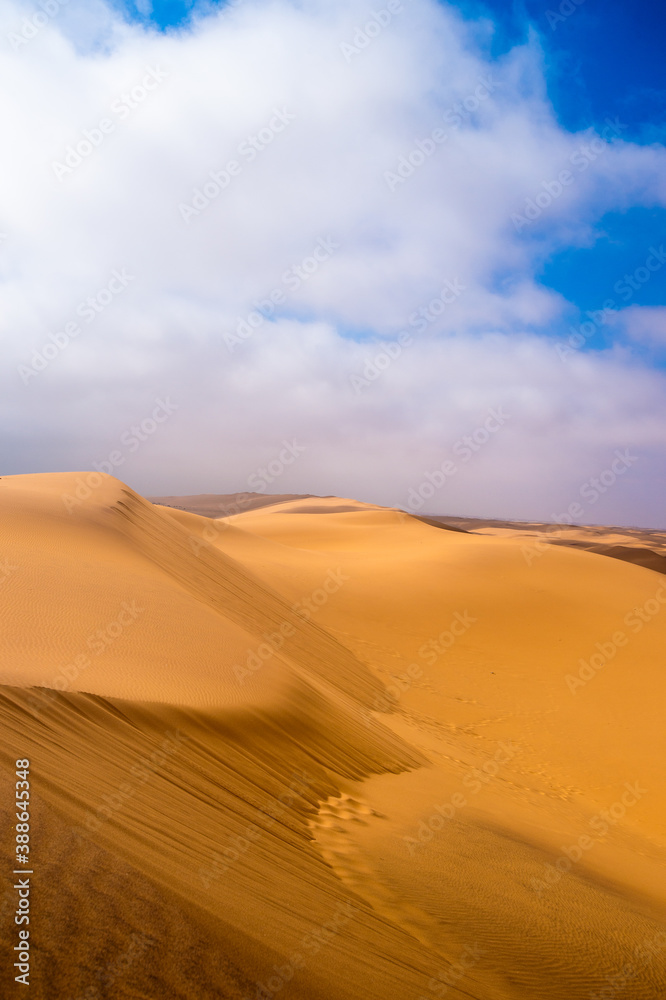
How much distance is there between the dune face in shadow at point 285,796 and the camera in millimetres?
2252

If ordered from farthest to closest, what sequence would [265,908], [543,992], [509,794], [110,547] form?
1. [110,547]
2. [509,794]
3. [543,992]
4. [265,908]

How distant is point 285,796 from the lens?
4.59m

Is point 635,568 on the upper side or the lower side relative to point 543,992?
upper

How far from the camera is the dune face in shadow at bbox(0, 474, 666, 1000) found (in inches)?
88.7

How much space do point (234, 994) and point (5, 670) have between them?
2.92 meters

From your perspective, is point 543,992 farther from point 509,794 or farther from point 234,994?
point 509,794

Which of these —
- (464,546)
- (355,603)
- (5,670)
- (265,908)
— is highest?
(464,546)

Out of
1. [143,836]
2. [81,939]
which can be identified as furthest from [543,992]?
[81,939]

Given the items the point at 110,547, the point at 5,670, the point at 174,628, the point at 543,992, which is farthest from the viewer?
the point at 110,547

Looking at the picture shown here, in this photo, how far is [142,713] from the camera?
14.3 feet

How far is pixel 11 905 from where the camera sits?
Answer: 1.92 metres

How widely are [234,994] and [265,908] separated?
676 millimetres

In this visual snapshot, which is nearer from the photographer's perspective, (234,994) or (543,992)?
(234,994)

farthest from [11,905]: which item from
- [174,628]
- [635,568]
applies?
[635,568]
